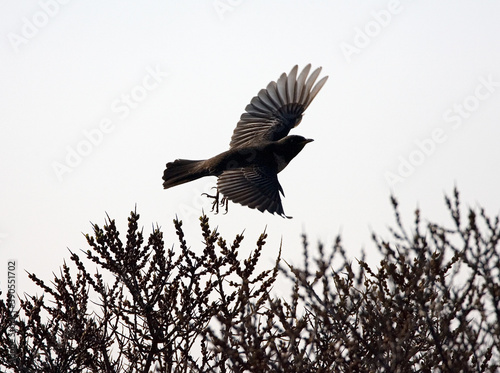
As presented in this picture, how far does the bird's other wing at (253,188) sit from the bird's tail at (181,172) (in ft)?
1.22

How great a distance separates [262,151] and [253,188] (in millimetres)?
790

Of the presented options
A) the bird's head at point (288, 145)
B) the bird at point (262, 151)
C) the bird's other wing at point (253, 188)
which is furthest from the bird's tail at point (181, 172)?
the bird's head at point (288, 145)

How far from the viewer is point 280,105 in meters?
9.10

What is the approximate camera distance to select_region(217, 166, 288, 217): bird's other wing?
7.21 m

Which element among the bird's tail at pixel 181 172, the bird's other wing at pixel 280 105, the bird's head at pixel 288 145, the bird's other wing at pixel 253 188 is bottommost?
the bird's other wing at pixel 253 188

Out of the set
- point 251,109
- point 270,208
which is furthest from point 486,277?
point 251,109

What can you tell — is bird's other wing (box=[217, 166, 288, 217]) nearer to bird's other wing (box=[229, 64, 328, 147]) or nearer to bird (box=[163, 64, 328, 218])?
bird (box=[163, 64, 328, 218])

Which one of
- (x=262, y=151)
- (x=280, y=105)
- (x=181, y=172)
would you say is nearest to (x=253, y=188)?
(x=262, y=151)

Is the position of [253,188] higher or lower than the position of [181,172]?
lower

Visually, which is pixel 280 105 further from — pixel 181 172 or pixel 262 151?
pixel 181 172

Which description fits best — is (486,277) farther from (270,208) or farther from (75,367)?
(270,208)

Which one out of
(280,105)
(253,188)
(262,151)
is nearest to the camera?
(253,188)

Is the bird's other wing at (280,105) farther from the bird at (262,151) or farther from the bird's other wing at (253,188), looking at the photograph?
the bird's other wing at (253,188)

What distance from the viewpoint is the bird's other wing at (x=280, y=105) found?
29.6ft
